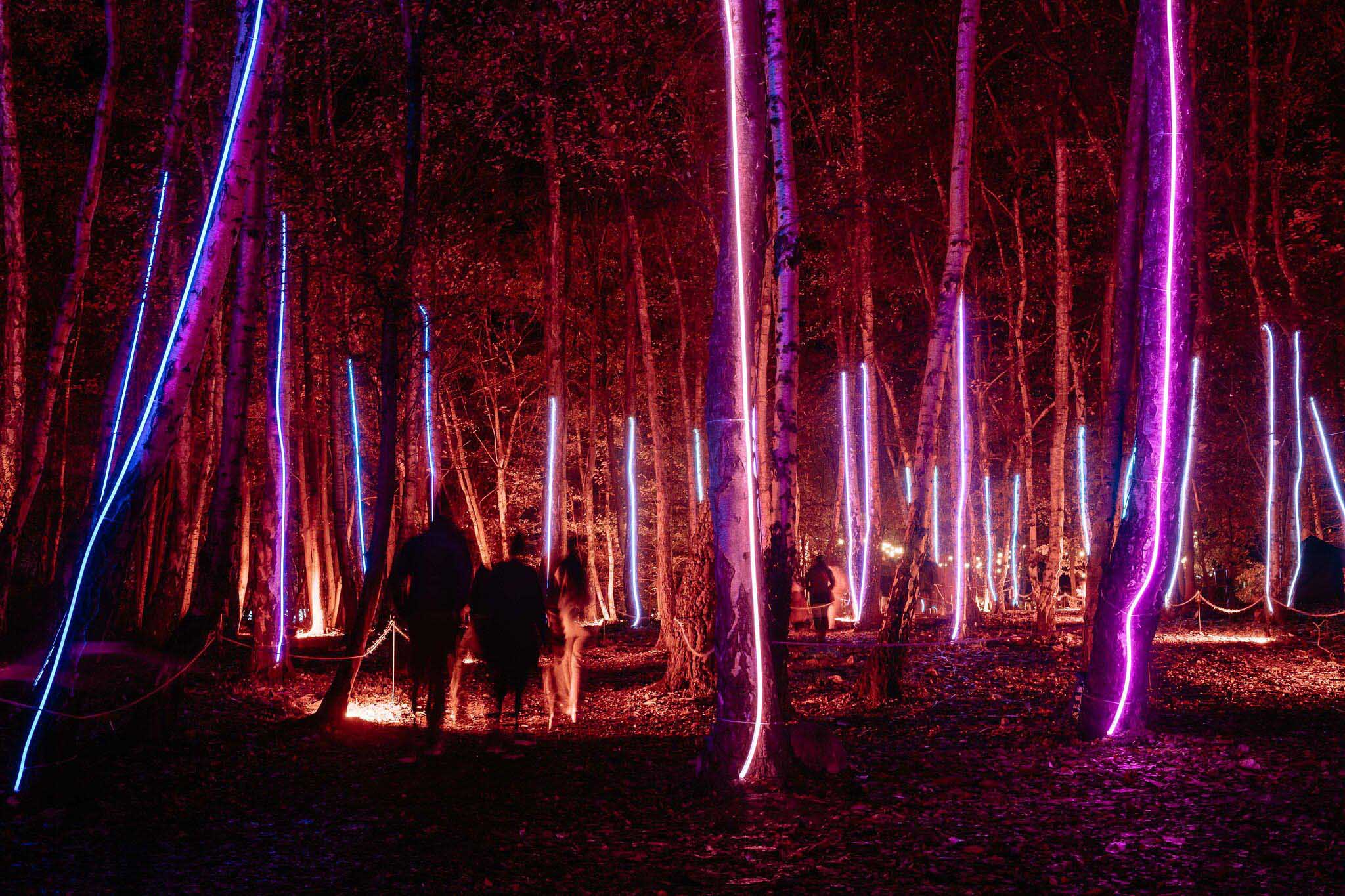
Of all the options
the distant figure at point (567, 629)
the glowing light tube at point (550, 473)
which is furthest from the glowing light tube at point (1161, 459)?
the glowing light tube at point (550, 473)

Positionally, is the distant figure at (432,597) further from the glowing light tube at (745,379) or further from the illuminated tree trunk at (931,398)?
the illuminated tree trunk at (931,398)

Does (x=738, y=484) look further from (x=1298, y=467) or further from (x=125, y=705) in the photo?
(x=1298, y=467)

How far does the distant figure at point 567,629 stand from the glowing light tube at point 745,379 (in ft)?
12.5

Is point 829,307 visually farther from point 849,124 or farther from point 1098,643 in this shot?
point 1098,643

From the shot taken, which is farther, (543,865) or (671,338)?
→ (671,338)

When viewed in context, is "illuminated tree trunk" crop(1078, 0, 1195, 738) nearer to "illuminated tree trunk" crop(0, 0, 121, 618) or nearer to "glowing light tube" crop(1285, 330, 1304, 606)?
"glowing light tube" crop(1285, 330, 1304, 606)

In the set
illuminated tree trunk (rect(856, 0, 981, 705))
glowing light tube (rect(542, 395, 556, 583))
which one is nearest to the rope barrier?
illuminated tree trunk (rect(856, 0, 981, 705))

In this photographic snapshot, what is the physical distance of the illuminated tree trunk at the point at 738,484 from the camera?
7645 millimetres

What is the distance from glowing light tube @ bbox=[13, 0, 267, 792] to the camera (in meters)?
7.13

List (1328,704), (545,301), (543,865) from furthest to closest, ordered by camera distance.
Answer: (545,301) → (1328,704) → (543,865)

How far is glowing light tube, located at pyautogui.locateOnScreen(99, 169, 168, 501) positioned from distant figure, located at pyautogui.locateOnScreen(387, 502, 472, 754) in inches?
104

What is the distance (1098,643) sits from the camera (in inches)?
356

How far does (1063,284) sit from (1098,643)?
495 inches

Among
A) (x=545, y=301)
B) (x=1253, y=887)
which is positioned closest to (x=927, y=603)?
(x=545, y=301)
